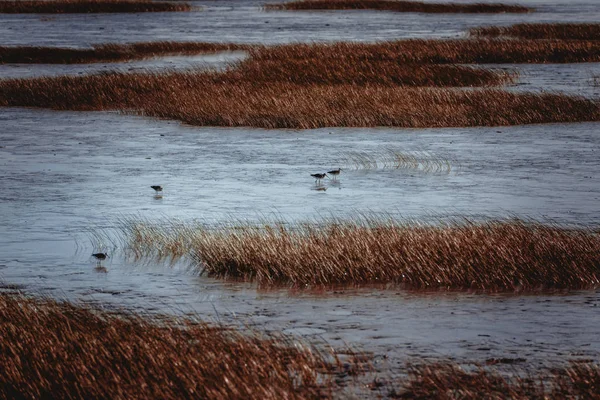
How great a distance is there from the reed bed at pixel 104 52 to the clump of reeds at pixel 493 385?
119 feet

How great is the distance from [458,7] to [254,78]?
5371 cm

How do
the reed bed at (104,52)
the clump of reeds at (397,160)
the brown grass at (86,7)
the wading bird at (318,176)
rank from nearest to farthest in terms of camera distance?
1. the wading bird at (318,176)
2. the clump of reeds at (397,160)
3. the reed bed at (104,52)
4. the brown grass at (86,7)

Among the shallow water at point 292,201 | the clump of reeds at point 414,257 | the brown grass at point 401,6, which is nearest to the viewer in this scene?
the shallow water at point 292,201

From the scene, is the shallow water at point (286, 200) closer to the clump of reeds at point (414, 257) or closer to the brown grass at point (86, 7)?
the clump of reeds at point (414, 257)

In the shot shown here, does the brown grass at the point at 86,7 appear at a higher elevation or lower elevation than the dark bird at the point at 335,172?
lower

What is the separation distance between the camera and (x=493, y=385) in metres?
8.41

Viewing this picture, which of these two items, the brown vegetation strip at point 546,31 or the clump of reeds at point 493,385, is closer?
the clump of reeds at point 493,385

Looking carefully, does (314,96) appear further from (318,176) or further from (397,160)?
(318,176)

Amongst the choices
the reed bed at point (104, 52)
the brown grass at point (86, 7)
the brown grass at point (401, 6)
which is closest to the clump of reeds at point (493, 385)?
the reed bed at point (104, 52)

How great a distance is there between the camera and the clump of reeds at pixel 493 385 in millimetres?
8188

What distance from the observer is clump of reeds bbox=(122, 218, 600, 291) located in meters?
12.3

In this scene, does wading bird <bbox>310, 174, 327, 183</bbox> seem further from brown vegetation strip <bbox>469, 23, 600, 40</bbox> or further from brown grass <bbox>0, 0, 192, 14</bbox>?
brown grass <bbox>0, 0, 192, 14</bbox>

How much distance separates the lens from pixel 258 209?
16.6m

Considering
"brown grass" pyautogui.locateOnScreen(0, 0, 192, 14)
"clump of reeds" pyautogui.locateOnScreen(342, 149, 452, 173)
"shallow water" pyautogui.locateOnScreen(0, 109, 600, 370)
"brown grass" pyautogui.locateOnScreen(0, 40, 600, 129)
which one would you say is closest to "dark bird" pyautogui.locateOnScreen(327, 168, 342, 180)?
"shallow water" pyautogui.locateOnScreen(0, 109, 600, 370)
